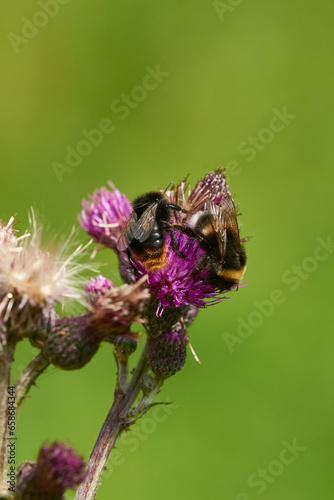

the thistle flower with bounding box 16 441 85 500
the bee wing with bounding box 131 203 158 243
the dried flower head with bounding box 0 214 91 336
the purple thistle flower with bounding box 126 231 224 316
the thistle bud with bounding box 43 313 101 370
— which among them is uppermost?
the bee wing with bounding box 131 203 158 243

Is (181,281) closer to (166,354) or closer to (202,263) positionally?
(202,263)

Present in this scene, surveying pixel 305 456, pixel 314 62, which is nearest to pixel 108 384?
pixel 305 456

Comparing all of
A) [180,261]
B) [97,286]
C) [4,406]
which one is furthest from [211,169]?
[4,406]

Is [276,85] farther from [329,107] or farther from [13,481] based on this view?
[13,481]

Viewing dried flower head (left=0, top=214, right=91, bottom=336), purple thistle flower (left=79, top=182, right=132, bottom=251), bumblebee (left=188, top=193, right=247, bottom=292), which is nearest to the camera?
dried flower head (left=0, top=214, right=91, bottom=336)

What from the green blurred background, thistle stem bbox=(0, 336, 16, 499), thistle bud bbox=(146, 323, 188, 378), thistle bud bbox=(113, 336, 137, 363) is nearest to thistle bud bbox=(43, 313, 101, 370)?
thistle stem bbox=(0, 336, 16, 499)

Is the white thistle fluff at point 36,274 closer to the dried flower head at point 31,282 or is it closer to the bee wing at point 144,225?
the dried flower head at point 31,282

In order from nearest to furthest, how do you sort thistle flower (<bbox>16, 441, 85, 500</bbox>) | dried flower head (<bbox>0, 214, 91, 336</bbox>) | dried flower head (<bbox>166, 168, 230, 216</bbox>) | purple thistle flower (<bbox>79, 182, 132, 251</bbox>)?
thistle flower (<bbox>16, 441, 85, 500</bbox>), dried flower head (<bbox>0, 214, 91, 336</bbox>), dried flower head (<bbox>166, 168, 230, 216</bbox>), purple thistle flower (<bbox>79, 182, 132, 251</bbox>)

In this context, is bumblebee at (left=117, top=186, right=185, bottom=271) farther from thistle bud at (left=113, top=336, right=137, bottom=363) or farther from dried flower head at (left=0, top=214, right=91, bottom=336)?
dried flower head at (left=0, top=214, right=91, bottom=336)
